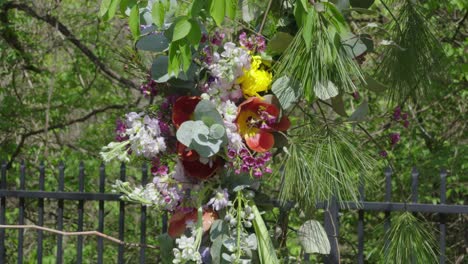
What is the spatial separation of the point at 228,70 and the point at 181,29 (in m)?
0.23

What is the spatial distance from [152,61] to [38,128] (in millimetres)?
3853

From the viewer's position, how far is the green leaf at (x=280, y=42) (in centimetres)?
209

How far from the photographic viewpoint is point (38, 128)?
587 centimetres

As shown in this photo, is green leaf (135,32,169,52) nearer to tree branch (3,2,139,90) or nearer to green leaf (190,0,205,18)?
green leaf (190,0,205,18)

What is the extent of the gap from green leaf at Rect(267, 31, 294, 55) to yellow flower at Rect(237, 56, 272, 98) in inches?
2.0

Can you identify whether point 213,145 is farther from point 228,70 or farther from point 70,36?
point 70,36

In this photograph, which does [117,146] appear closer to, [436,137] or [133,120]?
[133,120]

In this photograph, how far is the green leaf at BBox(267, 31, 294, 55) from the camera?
6.85 ft

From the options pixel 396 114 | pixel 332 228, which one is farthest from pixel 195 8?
pixel 332 228

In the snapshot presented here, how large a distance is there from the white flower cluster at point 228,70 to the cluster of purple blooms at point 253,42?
1.3 inches

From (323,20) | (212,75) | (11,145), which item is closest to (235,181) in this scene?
(212,75)

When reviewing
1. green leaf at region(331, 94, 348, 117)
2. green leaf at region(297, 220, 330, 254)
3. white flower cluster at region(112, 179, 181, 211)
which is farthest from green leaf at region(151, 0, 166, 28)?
green leaf at region(297, 220, 330, 254)

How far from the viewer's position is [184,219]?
7.15 feet

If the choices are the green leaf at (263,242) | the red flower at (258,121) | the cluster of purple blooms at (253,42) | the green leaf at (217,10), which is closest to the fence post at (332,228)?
the green leaf at (263,242)
